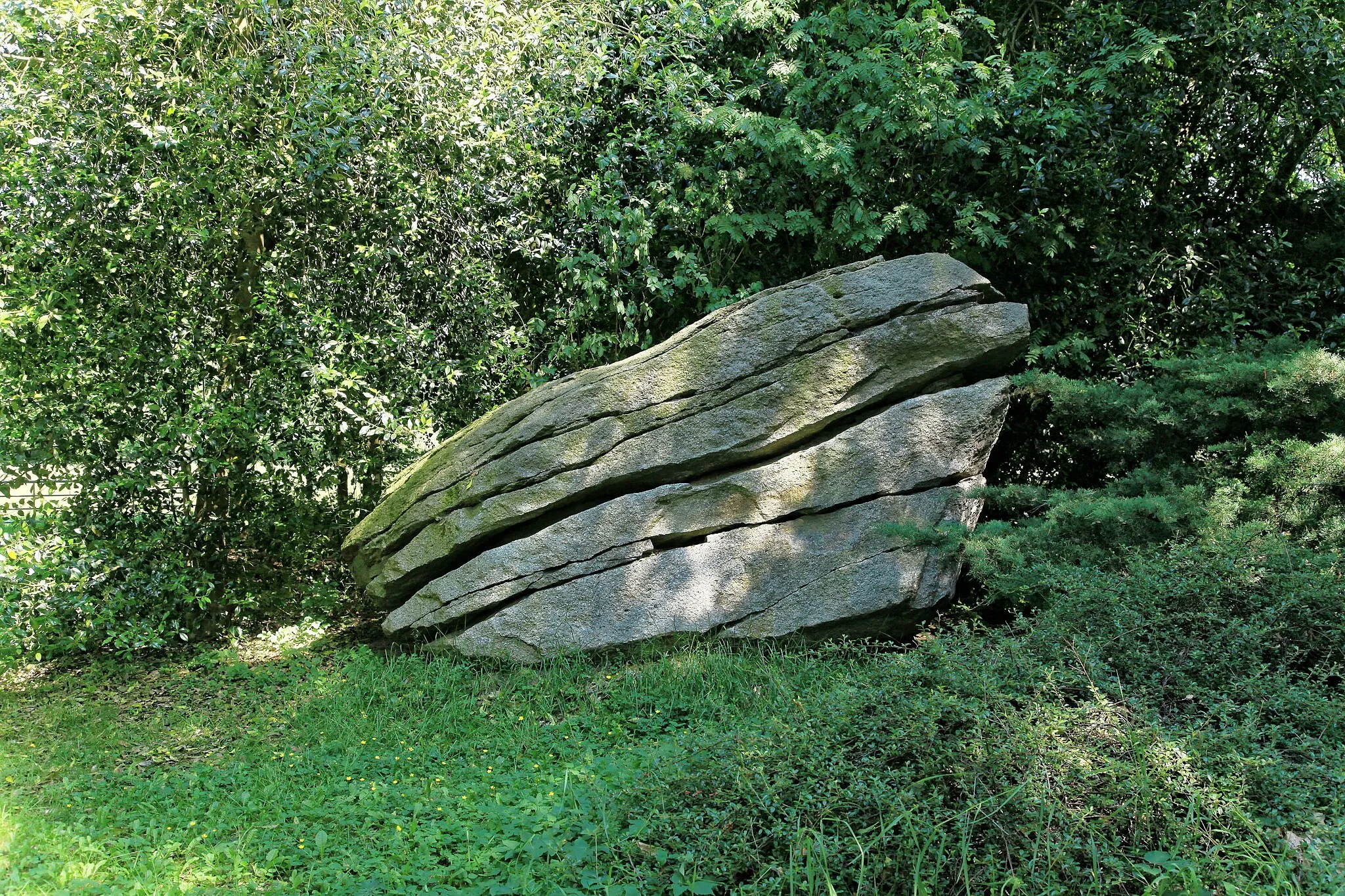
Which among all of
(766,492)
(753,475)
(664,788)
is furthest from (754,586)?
(664,788)

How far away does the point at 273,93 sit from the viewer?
6.35m

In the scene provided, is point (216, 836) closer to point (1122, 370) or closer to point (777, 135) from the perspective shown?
point (777, 135)

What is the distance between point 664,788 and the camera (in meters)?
3.47

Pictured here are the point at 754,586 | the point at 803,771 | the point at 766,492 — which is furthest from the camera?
the point at 766,492

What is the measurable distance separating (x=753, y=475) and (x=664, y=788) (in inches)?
99.5

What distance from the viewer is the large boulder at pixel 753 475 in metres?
5.48

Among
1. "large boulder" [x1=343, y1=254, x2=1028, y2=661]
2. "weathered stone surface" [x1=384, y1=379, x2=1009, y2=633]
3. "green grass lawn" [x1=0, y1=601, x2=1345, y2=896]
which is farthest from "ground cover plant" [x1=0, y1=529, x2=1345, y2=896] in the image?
"weathered stone surface" [x1=384, y1=379, x2=1009, y2=633]

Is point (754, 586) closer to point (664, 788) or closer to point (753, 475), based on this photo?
point (753, 475)

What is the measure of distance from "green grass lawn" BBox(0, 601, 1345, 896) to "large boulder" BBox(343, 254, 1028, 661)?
33cm

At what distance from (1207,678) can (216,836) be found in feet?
13.6

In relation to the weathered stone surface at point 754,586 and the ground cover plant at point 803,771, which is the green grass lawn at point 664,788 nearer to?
the ground cover plant at point 803,771

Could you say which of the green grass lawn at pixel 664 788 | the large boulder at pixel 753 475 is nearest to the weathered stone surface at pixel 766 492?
the large boulder at pixel 753 475

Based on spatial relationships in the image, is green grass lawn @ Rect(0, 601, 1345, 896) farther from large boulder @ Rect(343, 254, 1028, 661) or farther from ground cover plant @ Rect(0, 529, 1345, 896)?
large boulder @ Rect(343, 254, 1028, 661)

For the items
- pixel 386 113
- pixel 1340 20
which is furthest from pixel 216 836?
pixel 1340 20
